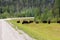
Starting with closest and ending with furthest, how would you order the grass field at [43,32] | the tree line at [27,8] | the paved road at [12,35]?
1. the paved road at [12,35]
2. the grass field at [43,32]
3. the tree line at [27,8]

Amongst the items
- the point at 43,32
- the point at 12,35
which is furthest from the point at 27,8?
the point at 12,35

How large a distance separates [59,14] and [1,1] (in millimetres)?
46614

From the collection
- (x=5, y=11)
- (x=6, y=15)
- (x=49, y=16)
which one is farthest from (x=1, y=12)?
(x=49, y=16)

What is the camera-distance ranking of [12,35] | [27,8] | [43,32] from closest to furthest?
[12,35]
[43,32]
[27,8]

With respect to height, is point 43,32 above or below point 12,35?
below

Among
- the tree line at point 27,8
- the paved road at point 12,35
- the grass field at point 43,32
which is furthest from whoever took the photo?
the tree line at point 27,8

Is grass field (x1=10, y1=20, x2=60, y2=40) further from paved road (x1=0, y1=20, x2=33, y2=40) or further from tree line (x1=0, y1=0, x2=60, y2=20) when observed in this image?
tree line (x1=0, y1=0, x2=60, y2=20)

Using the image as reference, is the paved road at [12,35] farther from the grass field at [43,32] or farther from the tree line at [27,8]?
the tree line at [27,8]

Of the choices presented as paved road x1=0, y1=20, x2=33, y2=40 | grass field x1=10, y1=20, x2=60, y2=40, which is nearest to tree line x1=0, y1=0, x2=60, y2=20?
grass field x1=10, y1=20, x2=60, y2=40

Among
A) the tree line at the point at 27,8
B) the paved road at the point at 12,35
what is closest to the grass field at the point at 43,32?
the paved road at the point at 12,35

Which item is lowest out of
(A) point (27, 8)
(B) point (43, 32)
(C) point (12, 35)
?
(A) point (27, 8)

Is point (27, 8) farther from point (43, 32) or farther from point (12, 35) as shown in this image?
point (12, 35)

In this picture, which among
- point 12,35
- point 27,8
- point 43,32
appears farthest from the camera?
point 27,8

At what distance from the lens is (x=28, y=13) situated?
211ft
